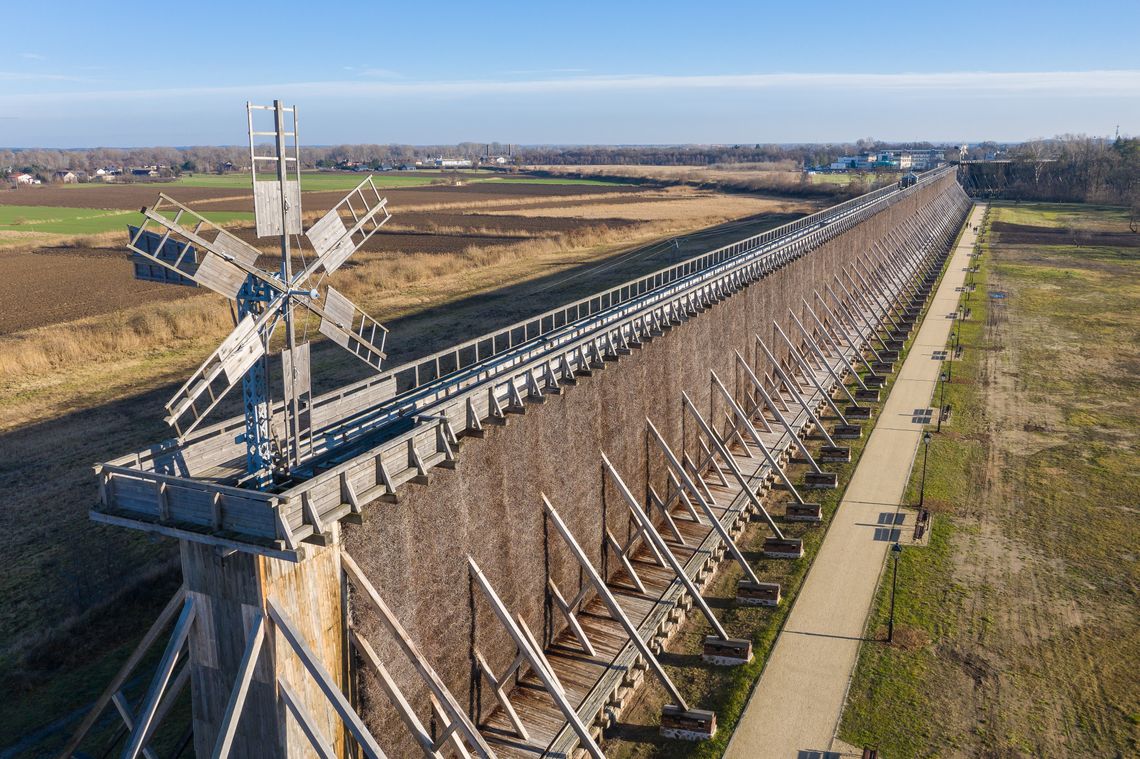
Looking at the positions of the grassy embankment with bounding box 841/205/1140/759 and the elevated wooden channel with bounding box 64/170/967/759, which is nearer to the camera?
the elevated wooden channel with bounding box 64/170/967/759

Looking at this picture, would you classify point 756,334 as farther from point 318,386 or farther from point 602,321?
point 318,386

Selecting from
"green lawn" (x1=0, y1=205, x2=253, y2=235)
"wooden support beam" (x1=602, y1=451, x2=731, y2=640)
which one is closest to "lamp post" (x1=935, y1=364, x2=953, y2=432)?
"wooden support beam" (x1=602, y1=451, x2=731, y2=640)

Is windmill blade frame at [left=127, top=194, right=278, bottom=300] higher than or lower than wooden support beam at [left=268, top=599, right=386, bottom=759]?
higher

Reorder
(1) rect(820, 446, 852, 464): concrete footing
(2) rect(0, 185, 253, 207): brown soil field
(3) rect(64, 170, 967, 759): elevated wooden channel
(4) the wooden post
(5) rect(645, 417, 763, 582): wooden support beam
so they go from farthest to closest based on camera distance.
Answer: (2) rect(0, 185, 253, 207): brown soil field → (1) rect(820, 446, 852, 464): concrete footing → (5) rect(645, 417, 763, 582): wooden support beam → (4) the wooden post → (3) rect(64, 170, 967, 759): elevated wooden channel

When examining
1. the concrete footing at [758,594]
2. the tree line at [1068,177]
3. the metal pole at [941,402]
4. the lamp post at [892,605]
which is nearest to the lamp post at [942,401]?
the metal pole at [941,402]

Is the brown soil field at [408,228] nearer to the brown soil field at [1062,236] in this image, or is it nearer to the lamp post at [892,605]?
the brown soil field at [1062,236]

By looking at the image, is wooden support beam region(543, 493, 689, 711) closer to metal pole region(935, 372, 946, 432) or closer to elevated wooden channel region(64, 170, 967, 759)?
elevated wooden channel region(64, 170, 967, 759)

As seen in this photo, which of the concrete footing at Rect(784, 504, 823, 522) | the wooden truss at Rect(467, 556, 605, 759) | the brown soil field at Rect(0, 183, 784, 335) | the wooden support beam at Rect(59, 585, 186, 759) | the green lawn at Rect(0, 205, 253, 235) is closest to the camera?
the wooden support beam at Rect(59, 585, 186, 759)
